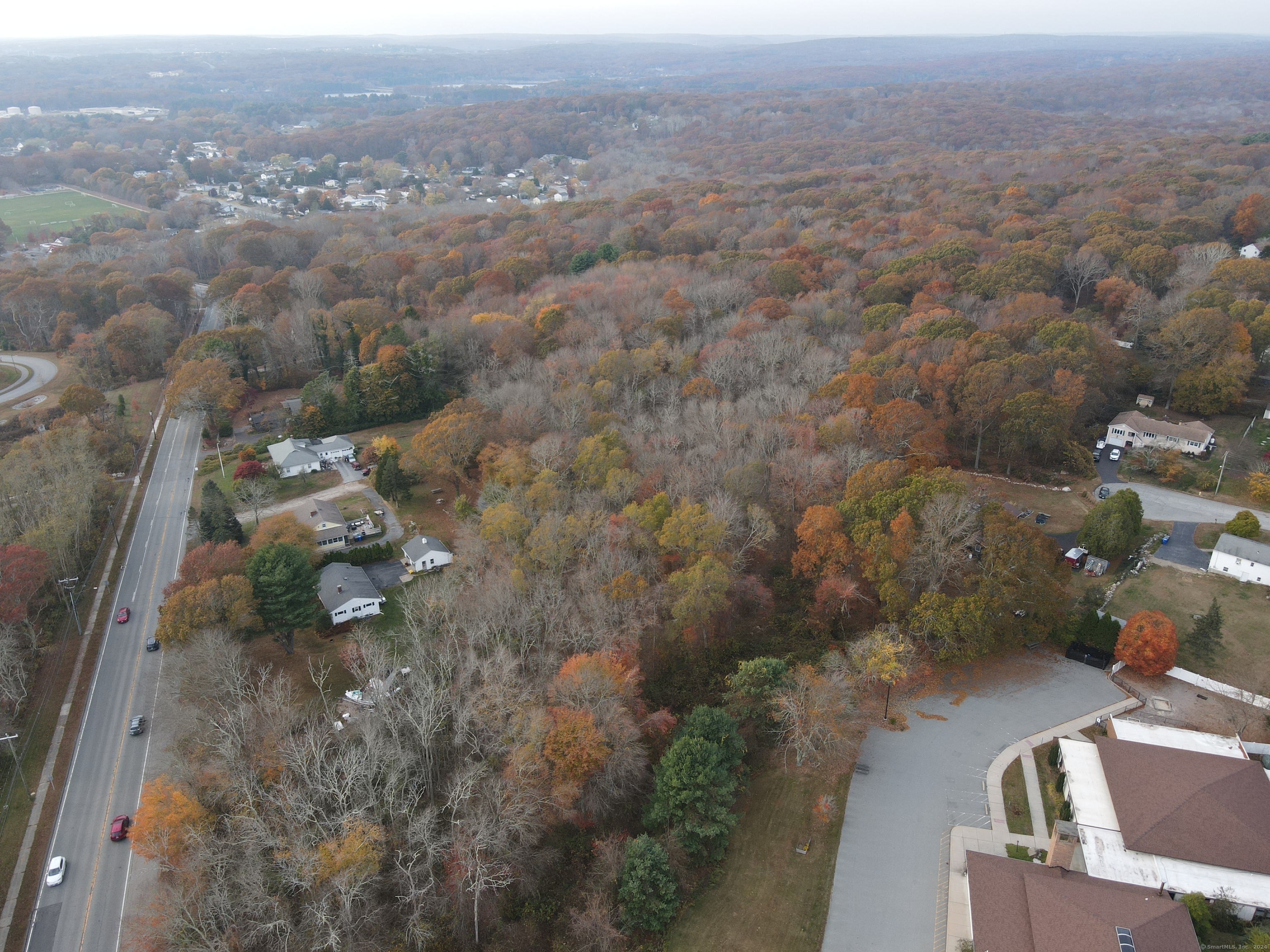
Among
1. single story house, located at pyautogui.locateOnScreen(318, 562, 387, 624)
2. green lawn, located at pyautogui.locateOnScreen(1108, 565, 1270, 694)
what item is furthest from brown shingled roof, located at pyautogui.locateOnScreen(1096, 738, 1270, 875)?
single story house, located at pyautogui.locateOnScreen(318, 562, 387, 624)

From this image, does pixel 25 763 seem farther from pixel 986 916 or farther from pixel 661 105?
pixel 661 105

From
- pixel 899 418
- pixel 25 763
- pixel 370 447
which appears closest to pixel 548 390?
pixel 370 447

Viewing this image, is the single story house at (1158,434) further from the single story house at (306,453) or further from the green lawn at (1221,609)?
the single story house at (306,453)

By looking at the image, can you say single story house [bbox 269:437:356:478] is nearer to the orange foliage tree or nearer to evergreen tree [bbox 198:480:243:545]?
evergreen tree [bbox 198:480:243:545]

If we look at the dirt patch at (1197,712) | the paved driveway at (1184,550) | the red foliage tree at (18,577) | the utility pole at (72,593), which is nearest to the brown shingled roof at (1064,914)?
the dirt patch at (1197,712)

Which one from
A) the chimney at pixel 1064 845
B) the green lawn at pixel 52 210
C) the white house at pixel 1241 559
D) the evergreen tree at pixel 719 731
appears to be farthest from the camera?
the green lawn at pixel 52 210

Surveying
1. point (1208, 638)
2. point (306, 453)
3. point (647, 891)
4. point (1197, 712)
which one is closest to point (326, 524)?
point (306, 453)
